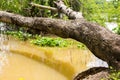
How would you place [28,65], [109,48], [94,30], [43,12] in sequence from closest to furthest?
1. [109,48]
2. [94,30]
3. [28,65]
4. [43,12]

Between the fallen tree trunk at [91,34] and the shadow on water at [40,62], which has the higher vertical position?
the fallen tree trunk at [91,34]

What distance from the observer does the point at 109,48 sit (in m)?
4.12

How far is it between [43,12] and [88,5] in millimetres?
1533

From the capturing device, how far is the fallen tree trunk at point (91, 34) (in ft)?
13.5

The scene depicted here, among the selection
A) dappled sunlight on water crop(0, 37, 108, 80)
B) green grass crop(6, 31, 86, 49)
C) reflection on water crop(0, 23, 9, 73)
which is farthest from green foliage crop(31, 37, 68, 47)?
reflection on water crop(0, 23, 9, 73)

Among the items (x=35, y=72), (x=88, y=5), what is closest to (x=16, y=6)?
(x=88, y=5)

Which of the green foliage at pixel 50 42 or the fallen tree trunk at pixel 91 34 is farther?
the green foliage at pixel 50 42

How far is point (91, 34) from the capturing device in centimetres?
454

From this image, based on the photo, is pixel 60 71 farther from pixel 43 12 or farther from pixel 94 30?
pixel 43 12

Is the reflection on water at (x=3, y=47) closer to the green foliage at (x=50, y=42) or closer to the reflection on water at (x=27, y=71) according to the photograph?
the reflection on water at (x=27, y=71)

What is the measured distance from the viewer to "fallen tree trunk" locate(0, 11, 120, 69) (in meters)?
4.11

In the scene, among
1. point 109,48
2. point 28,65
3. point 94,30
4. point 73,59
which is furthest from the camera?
point 73,59

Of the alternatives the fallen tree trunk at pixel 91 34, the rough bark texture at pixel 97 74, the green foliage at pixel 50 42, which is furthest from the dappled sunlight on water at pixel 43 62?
the fallen tree trunk at pixel 91 34

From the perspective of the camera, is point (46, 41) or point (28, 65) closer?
point (28, 65)
